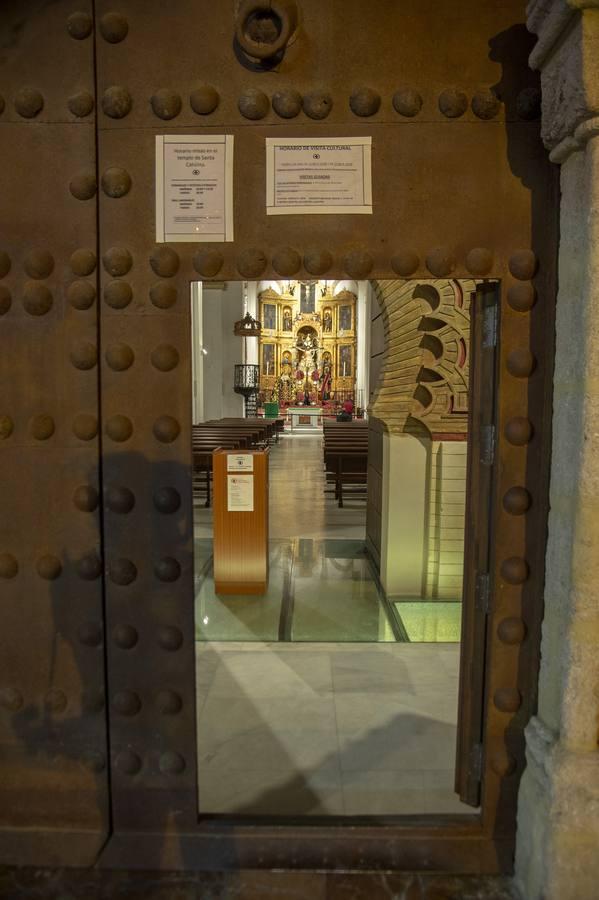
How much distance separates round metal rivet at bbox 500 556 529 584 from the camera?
6.34 ft

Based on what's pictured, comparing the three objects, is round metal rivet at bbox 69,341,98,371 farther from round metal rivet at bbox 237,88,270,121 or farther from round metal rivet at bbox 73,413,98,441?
round metal rivet at bbox 237,88,270,121

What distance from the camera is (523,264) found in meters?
1.85

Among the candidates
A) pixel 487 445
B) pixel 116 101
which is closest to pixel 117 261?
pixel 116 101

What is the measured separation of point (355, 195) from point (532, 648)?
1.53m

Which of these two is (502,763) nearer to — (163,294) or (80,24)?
(163,294)

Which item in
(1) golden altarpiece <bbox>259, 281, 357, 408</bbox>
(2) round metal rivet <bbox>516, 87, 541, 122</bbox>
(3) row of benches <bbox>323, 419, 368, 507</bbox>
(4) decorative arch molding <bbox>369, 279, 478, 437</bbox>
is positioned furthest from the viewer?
(1) golden altarpiece <bbox>259, 281, 357, 408</bbox>

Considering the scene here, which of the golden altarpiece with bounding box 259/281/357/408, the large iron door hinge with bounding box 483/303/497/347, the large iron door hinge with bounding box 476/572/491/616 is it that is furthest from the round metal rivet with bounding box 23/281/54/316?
the golden altarpiece with bounding box 259/281/357/408

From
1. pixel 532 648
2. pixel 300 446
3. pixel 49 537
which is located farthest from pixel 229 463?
pixel 300 446

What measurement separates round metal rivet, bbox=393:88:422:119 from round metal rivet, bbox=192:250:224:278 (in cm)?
70

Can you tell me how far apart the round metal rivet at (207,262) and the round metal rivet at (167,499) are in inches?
26.8

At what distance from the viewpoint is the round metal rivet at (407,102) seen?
6.02ft

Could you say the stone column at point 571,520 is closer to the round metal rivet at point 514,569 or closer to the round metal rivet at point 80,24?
the round metal rivet at point 514,569

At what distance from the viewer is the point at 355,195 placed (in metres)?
Result: 1.89

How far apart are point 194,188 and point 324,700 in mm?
2613
